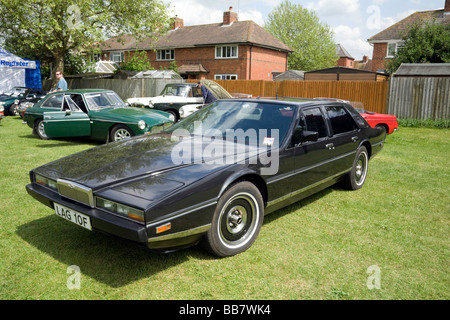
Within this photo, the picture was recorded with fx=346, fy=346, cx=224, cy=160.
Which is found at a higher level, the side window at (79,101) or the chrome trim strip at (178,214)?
the side window at (79,101)

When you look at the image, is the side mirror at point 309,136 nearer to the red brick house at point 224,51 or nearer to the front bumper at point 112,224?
the front bumper at point 112,224

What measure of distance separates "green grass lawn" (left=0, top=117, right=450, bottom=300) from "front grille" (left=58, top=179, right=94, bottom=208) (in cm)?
60

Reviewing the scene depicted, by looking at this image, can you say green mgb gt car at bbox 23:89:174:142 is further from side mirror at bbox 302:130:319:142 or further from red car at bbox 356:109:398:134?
red car at bbox 356:109:398:134

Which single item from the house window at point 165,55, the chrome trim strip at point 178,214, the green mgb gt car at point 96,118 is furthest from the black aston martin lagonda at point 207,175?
the house window at point 165,55

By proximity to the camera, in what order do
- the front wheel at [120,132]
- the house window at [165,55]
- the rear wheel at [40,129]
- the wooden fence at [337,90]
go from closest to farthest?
the front wheel at [120,132] < the rear wheel at [40,129] < the wooden fence at [337,90] < the house window at [165,55]

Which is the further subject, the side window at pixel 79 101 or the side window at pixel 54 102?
the side window at pixel 54 102

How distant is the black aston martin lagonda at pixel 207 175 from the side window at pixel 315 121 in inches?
0.6

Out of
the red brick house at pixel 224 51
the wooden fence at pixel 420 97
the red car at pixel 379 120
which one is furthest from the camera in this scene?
the red brick house at pixel 224 51

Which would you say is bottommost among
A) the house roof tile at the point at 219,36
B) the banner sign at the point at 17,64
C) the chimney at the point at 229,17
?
the banner sign at the point at 17,64

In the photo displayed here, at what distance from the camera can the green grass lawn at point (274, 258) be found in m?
2.71

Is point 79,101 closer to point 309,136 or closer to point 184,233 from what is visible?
point 309,136

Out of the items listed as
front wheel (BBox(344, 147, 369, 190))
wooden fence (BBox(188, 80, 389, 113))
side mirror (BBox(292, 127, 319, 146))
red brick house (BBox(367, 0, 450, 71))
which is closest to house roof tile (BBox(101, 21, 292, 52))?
red brick house (BBox(367, 0, 450, 71))

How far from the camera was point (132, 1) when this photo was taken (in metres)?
20.5

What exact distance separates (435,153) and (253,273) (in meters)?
7.63
